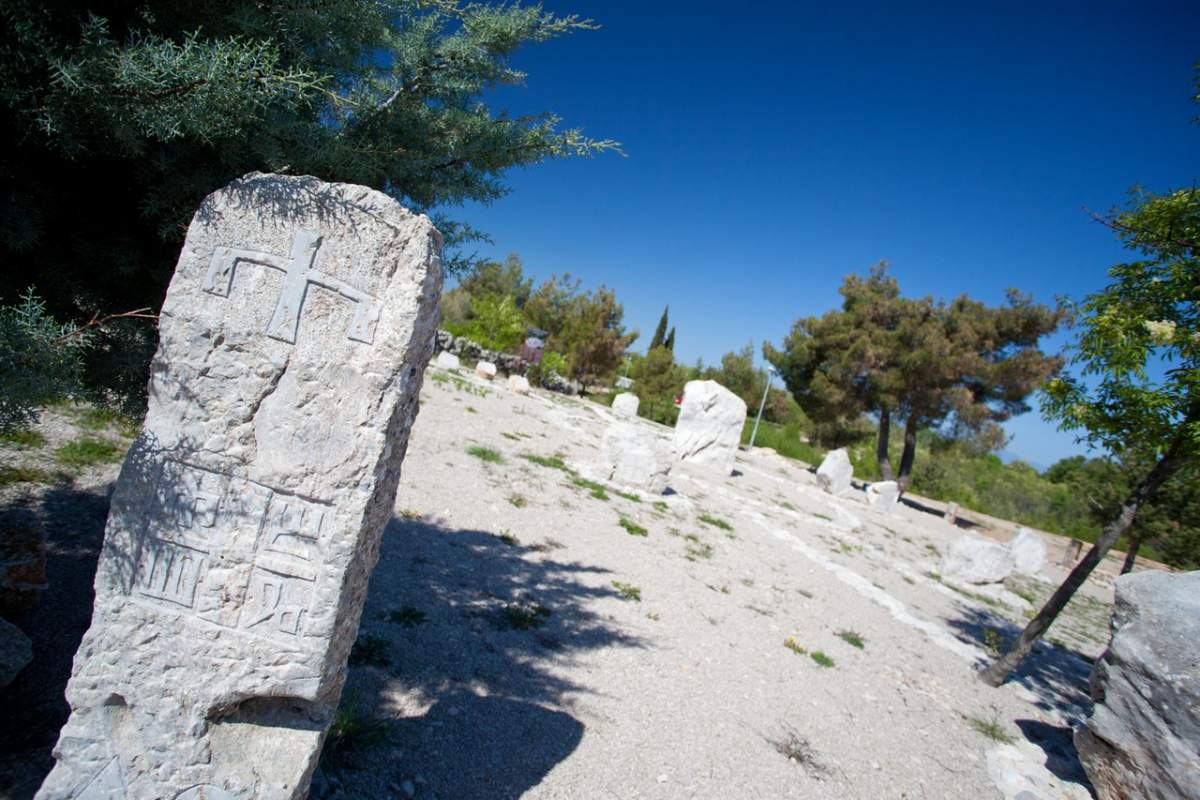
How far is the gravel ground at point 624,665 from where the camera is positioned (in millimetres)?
3258

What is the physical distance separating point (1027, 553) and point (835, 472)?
545cm

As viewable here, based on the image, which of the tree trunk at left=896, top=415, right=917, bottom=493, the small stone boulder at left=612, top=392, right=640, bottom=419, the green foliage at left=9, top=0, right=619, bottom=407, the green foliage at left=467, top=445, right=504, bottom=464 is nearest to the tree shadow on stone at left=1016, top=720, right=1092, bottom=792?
the green foliage at left=9, top=0, right=619, bottom=407

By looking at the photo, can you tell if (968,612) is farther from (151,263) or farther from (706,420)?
(151,263)

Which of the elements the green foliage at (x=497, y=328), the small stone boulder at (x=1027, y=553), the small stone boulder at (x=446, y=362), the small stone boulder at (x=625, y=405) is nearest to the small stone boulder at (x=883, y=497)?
the small stone boulder at (x=1027, y=553)

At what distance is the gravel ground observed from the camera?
128 inches

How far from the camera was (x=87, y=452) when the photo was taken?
17.5 feet

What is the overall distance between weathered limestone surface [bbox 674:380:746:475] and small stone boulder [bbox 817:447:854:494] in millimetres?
3916

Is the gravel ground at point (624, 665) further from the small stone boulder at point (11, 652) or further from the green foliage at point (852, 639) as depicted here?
the small stone boulder at point (11, 652)

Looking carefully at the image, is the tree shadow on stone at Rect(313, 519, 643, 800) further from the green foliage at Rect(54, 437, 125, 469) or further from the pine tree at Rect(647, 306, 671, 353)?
the pine tree at Rect(647, 306, 671, 353)

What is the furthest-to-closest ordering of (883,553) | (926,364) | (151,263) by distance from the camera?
(926,364) → (883,553) → (151,263)

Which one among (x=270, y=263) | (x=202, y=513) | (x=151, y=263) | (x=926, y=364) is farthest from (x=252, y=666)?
(x=926, y=364)

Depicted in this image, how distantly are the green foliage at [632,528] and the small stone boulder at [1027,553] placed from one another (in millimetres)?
11923

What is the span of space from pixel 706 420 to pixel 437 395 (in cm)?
793

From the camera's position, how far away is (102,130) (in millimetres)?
2186
